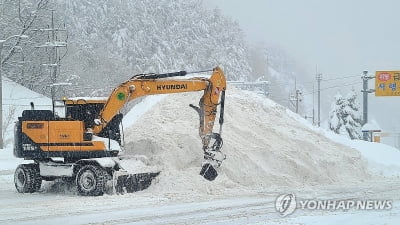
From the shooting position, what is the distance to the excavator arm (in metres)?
14.7

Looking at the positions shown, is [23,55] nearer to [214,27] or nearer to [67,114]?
[214,27]

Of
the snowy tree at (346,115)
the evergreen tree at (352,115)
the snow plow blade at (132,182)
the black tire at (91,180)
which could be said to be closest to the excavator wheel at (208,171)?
the snow plow blade at (132,182)

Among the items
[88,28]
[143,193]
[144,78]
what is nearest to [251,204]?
[143,193]

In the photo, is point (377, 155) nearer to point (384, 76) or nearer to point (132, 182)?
point (132, 182)

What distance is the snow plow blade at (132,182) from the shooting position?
46.0 ft

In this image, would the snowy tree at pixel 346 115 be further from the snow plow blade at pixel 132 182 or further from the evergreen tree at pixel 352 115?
the snow plow blade at pixel 132 182

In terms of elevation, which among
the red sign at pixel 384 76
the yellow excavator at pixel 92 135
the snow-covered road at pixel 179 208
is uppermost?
the red sign at pixel 384 76

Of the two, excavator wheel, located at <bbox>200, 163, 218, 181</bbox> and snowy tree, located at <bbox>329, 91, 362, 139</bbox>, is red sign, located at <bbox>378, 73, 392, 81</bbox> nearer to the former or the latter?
snowy tree, located at <bbox>329, 91, 362, 139</bbox>

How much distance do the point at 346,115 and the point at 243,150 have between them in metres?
46.6

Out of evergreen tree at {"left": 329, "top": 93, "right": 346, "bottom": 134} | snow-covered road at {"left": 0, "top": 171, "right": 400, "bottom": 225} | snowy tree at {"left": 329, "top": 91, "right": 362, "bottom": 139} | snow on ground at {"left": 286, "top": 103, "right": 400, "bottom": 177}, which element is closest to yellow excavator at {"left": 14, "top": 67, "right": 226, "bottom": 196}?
snow-covered road at {"left": 0, "top": 171, "right": 400, "bottom": 225}

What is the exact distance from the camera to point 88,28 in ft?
250

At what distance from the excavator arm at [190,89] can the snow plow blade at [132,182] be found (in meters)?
1.39

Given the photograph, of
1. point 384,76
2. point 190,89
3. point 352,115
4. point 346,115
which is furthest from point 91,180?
point 352,115

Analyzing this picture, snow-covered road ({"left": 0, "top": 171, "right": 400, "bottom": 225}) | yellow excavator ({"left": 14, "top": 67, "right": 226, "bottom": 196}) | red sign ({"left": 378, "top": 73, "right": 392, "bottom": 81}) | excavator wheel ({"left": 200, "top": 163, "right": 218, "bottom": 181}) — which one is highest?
red sign ({"left": 378, "top": 73, "right": 392, "bottom": 81})
